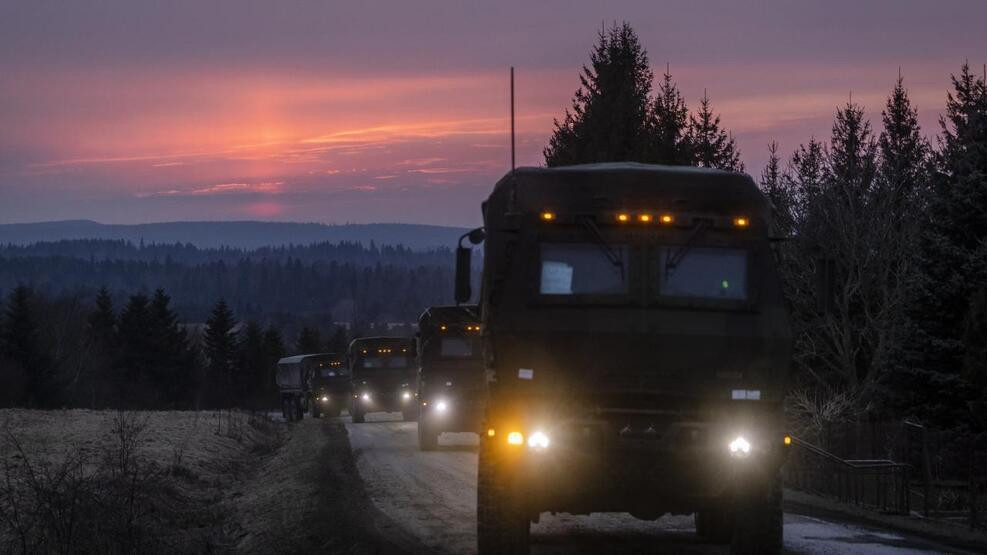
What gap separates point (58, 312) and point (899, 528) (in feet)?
445

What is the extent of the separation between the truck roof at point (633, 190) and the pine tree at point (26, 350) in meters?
84.3

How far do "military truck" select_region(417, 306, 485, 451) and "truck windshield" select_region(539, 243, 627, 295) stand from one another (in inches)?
785

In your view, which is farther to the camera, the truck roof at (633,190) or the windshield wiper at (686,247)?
the truck roof at (633,190)

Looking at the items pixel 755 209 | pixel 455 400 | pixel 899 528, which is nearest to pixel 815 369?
pixel 455 400

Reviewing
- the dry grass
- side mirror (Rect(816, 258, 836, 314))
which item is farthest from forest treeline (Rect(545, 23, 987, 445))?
the dry grass

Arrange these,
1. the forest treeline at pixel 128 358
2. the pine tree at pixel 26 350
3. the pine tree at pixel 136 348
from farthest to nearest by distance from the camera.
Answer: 1. the pine tree at pixel 136 348
2. the forest treeline at pixel 128 358
3. the pine tree at pixel 26 350

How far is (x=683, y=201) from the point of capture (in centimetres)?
1254

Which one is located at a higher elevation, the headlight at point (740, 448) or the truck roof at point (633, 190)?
the truck roof at point (633, 190)

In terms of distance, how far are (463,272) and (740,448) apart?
3.27 meters

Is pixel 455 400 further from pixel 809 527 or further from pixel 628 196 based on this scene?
pixel 628 196

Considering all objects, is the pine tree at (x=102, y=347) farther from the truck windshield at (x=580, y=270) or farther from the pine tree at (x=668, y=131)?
the truck windshield at (x=580, y=270)

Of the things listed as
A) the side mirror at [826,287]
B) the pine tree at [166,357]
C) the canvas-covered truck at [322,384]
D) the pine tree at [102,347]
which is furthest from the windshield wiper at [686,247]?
the pine tree at [166,357]

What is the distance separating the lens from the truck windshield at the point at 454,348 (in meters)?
32.8

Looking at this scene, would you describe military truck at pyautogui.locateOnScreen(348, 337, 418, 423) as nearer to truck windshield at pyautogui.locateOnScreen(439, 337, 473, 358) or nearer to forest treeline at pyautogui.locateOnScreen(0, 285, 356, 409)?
truck windshield at pyautogui.locateOnScreen(439, 337, 473, 358)
